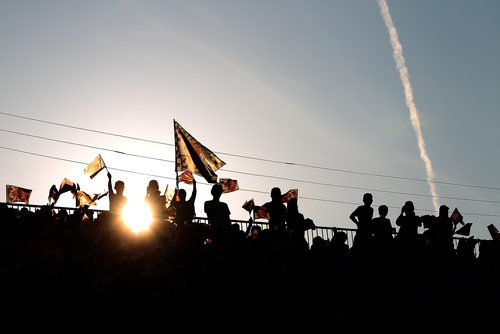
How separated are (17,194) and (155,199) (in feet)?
17.3

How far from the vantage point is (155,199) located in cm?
1191

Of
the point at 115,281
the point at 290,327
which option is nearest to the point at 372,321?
the point at 290,327

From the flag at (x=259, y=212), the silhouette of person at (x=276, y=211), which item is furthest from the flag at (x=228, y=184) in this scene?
the silhouette of person at (x=276, y=211)

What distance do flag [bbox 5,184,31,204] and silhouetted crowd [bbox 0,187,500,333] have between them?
559 centimetres

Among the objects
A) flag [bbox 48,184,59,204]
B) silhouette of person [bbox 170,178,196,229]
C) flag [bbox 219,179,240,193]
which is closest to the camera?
silhouette of person [bbox 170,178,196,229]

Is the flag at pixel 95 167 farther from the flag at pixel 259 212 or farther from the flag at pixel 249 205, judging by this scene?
the flag at pixel 259 212

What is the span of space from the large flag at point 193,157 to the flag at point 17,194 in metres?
4.19

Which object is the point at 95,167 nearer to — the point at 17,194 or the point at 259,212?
the point at 17,194

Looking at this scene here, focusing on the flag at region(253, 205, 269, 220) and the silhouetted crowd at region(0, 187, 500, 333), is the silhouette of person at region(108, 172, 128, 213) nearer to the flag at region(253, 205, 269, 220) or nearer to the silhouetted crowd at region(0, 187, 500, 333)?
the silhouetted crowd at region(0, 187, 500, 333)

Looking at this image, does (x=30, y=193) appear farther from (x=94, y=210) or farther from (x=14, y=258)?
(x=14, y=258)

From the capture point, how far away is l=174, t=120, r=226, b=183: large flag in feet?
47.9

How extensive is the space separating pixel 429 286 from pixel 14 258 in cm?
625

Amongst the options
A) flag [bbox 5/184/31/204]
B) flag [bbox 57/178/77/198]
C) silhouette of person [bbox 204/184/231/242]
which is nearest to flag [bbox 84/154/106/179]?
flag [bbox 57/178/77/198]

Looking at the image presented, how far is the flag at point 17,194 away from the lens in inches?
592
